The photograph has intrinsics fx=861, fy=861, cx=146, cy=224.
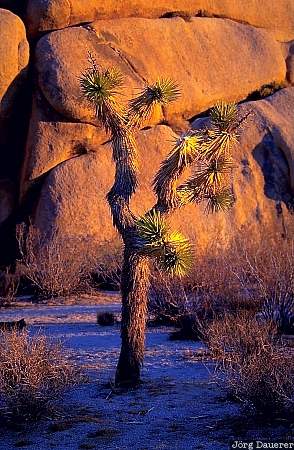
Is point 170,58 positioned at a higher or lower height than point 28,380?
higher

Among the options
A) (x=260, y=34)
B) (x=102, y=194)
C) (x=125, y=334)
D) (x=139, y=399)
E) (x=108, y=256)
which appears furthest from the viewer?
(x=260, y=34)

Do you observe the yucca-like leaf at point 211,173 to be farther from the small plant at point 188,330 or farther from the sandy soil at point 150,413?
the small plant at point 188,330

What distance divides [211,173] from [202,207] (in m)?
9.92

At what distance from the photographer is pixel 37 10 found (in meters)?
16.9

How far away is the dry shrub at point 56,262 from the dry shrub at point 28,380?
7403 millimetres

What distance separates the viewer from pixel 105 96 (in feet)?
24.8

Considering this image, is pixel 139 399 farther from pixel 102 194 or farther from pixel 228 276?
pixel 102 194

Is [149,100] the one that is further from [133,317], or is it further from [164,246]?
[133,317]

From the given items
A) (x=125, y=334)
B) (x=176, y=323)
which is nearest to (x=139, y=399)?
(x=125, y=334)

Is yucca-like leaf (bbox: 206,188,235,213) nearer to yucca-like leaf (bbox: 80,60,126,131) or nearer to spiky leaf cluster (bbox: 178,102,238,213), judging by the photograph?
spiky leaf cluster (bbox: 178,102,238,213)

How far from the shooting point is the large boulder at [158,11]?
55.6 feet

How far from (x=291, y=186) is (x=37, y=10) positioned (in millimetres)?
6515

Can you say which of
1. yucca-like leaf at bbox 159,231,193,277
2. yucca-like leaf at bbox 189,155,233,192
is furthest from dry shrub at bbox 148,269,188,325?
yucca-like leaf at bbox 159,231,193,277

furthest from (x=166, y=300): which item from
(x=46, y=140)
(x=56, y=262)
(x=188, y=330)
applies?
(x=46, y=140)
